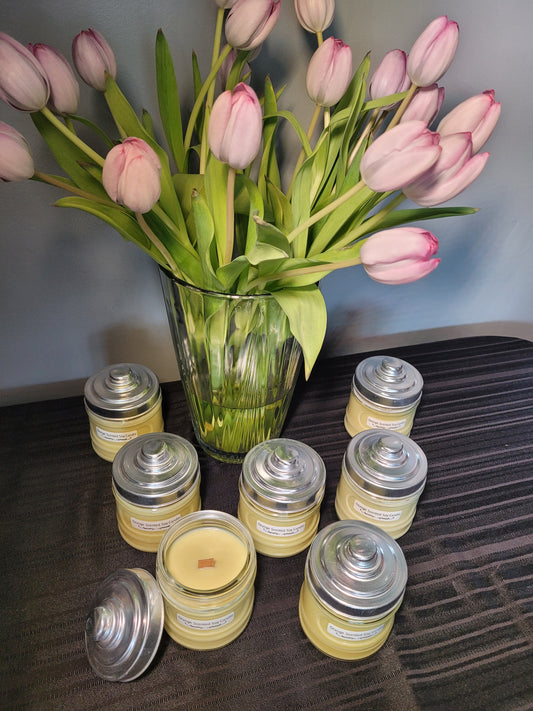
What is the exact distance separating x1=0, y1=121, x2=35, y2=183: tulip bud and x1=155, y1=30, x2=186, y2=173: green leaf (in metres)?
0.12

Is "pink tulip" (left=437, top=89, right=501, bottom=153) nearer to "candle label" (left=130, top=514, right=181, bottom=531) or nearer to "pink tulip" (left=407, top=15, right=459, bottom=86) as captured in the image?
"pink tulip" (left=407, top=15, right=459, bottom=86)

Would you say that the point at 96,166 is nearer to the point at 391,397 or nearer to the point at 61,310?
the point at 61,310

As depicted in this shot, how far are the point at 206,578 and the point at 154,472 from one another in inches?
3.5

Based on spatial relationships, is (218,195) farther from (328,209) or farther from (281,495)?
(281,495)

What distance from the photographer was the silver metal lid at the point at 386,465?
0.44m

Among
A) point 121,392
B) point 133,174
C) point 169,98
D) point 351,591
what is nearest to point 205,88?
point 169,98

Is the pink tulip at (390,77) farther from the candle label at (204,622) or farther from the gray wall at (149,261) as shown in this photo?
the candle label at (204,622)

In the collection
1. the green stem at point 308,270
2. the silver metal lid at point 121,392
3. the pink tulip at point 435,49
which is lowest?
the silver metal lid at point 121,392

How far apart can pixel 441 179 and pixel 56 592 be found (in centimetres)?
40

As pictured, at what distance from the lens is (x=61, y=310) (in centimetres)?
57

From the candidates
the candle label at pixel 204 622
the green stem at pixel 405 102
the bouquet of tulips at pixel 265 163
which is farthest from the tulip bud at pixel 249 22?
the candle label at pixel 204 622

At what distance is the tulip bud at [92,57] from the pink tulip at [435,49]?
0.69 ft

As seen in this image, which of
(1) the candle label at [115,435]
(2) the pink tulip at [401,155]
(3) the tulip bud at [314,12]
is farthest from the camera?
(1) the candle label at [115,435]

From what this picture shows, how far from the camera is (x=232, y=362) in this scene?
436mm
